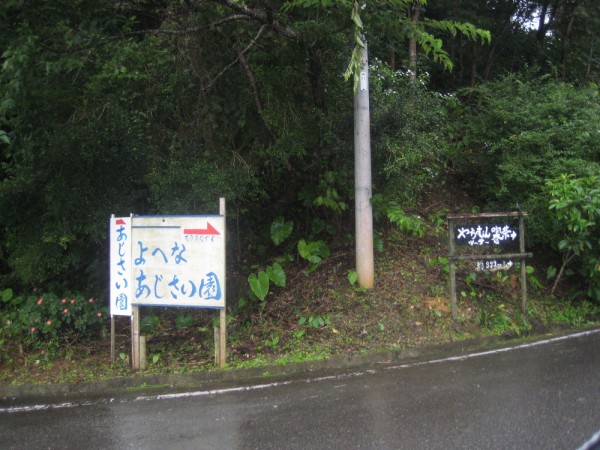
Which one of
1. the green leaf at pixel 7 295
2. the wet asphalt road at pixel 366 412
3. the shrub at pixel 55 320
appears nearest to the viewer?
the wet asphalt road at pixel 366 412

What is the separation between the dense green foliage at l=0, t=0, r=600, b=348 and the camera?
777 centimetres

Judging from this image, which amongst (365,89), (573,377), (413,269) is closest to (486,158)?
(413,269)

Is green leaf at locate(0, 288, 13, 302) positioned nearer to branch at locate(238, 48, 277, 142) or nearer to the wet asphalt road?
the wet asphalt road

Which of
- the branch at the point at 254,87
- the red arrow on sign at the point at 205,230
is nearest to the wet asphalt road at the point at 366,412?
the red arrow on sign at the point at 205,230

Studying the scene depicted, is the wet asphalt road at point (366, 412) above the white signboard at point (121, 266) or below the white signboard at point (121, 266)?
below

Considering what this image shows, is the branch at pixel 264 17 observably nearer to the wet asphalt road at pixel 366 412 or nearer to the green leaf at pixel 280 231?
the green leaf at pixel 280 231

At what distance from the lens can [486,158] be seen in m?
10.5

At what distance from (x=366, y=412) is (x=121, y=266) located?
3667mm

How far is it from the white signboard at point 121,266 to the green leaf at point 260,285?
2.02 meters

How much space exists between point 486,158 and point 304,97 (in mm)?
3820

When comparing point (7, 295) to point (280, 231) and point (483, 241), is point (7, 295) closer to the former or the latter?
point (280, 231)

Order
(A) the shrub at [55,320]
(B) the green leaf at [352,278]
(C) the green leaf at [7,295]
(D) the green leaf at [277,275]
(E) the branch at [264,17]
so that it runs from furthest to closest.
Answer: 1. (C) the green leaf at [7,295]
2. (D) the green leaf at [277,275]
3. (B) the green leaf at [352,278]
4. (A) the shrub at [55,320]
5. (E) the branch at [264,17]

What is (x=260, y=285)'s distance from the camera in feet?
27.8

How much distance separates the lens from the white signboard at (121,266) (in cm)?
707
